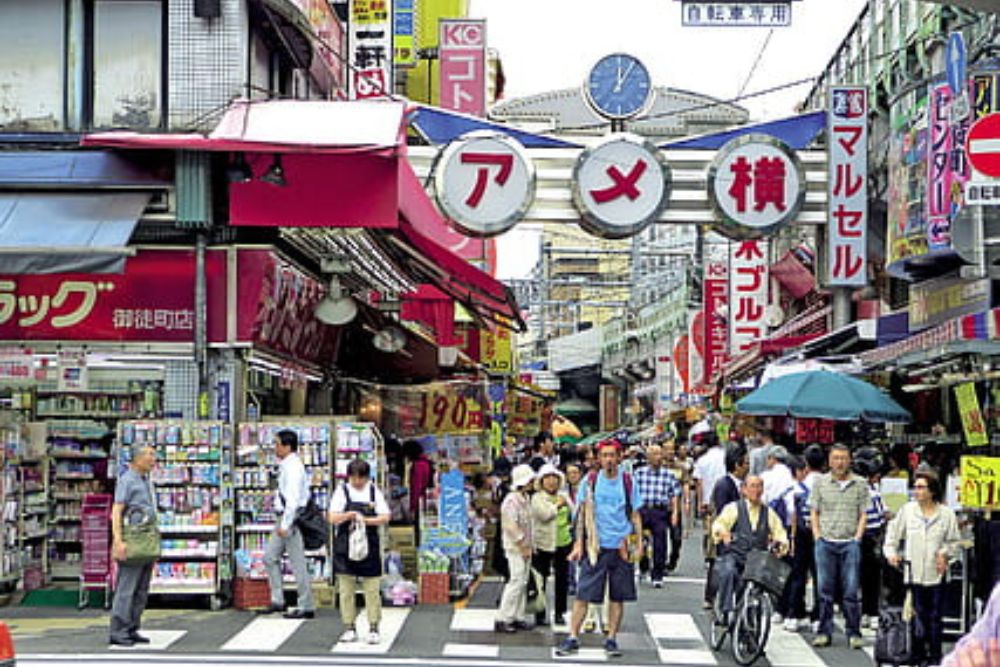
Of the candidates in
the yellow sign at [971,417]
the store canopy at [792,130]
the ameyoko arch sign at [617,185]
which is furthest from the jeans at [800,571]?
the store canopy at [792,130]

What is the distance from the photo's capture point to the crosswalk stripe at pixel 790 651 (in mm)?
13914

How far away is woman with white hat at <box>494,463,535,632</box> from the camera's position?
15016mm

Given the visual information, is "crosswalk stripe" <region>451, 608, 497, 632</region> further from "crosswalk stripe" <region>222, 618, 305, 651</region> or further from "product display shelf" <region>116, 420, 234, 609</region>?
"product display shelf" <region>116, 420, 234, 609</region>

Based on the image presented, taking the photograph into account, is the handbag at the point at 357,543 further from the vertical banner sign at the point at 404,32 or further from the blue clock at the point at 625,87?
the vertical banner sign at the point at 404,32

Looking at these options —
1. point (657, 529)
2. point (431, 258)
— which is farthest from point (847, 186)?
point (431, 258)

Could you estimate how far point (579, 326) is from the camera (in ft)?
317

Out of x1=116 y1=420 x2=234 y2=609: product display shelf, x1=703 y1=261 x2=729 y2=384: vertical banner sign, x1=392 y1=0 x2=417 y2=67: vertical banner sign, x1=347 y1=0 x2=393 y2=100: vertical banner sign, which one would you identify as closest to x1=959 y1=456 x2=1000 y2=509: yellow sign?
x1=116 y1=420 x2=234 y2=609: product display shelf

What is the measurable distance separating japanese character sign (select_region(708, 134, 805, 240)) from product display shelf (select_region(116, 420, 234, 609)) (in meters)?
8.82

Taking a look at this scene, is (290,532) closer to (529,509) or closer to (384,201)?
(529,509)

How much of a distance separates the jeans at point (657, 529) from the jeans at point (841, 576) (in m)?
4.71

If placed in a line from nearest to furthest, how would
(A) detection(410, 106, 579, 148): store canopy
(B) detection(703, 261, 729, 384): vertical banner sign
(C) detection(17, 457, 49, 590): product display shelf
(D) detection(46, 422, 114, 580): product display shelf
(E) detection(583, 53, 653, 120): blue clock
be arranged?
1. (C) detection(17, 457, 49, 590): product display shelf
2. (D) detection(46, 422, 114, 580): product display shelf
3. (E) detection(583, 53, 653, 120): blue clock
4. (A) detection(410, 106, 579, 148): store canopy
5. (B) detection(703, 261, 729, 384): vertical banner sign

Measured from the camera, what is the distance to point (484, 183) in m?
22.0

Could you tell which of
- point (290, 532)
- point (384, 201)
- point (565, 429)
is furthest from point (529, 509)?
point (565, 429)

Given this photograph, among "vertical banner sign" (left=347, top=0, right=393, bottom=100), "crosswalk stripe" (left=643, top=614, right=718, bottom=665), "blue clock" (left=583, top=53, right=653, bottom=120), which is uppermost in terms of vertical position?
A: "vertical banner sign" (left=347, top=0, right=393, bottom=100)
